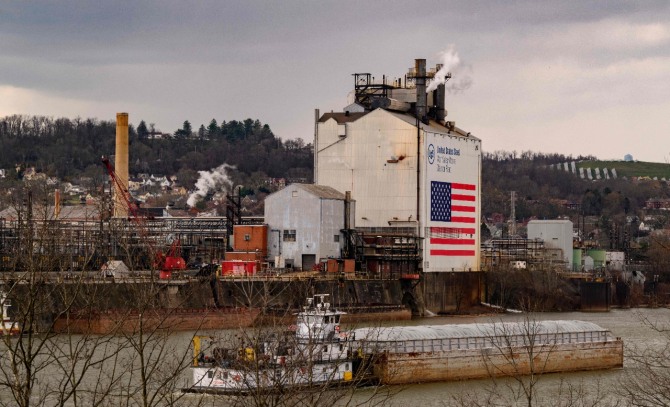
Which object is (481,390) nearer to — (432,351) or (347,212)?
(432,351)

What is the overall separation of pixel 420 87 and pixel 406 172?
8.85 metres

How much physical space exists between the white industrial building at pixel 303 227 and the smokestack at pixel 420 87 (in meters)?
12.4

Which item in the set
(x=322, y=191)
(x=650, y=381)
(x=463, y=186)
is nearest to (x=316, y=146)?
(x=322, y=191)

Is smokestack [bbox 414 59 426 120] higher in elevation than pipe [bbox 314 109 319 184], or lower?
higher

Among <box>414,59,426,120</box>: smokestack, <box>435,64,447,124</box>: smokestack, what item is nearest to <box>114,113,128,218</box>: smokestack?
<box>435,64,447,124</box>: smokestack

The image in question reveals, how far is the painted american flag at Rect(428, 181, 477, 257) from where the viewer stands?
99062 millimetres

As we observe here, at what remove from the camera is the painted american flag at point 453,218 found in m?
99.1

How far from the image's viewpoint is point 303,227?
92688 mm

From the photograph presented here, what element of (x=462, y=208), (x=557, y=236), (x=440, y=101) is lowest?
(x=557, y=236)

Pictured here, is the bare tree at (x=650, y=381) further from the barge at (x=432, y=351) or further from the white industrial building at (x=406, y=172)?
the white industrial building at (x=406, y=172)

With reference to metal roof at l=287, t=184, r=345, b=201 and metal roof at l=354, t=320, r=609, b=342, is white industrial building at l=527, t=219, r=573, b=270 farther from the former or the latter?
metal roof at l=354, t=320, r=609, b=342

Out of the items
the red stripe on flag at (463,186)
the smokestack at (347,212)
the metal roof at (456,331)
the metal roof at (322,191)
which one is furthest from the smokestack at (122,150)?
the metal roof at (456,331)

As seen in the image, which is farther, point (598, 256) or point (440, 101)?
point (598, 256)

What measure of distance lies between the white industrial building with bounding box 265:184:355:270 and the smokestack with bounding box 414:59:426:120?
12386mm
